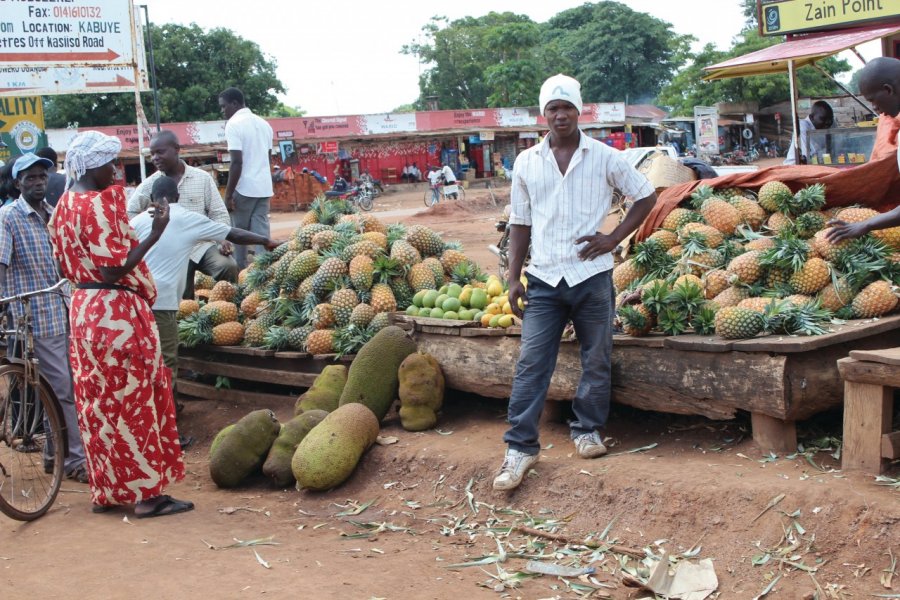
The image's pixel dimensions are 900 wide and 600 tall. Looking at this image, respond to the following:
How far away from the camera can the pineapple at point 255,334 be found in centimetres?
743

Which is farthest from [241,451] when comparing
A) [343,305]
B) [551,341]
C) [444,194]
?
[444,194]

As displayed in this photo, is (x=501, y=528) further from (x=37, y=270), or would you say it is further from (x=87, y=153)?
(x=37, y=270)

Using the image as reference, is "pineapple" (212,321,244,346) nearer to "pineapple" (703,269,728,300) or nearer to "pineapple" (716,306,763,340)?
"pineapple" (703,269,728,300)

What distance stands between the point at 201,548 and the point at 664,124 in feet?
141

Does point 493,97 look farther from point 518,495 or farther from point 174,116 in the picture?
point 518,495

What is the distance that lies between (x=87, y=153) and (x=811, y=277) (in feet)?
12.9

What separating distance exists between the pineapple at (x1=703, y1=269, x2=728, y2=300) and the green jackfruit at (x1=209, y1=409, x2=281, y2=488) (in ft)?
9.44

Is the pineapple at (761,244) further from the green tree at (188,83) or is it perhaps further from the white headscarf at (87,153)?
the green tree at (188,83)

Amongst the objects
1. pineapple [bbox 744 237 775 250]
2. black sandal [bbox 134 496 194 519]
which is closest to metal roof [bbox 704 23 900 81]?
pineapple [bbox 744 237 775 250]

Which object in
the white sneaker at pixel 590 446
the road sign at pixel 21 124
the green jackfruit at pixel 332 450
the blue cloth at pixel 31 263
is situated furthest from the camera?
the road sign at pixel 21 124

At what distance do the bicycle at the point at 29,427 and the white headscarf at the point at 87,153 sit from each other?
0.75 m

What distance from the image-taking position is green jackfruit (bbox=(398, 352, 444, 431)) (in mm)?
6035

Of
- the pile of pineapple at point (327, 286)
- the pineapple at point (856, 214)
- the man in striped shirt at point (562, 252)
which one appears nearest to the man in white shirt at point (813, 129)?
the pile of pineapple at point (327, 286)

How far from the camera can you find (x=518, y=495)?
194 inches
